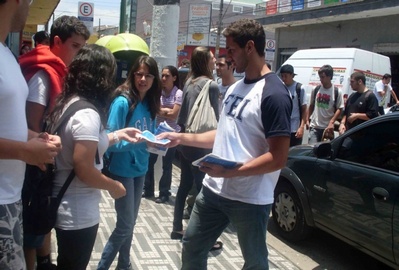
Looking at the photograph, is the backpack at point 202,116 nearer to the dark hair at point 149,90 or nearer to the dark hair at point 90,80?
the dark hair at point 149,90

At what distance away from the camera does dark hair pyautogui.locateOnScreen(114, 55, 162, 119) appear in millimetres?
3270

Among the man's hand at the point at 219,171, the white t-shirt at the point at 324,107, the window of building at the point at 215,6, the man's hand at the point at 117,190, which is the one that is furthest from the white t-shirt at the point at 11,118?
the window of building at the point at 215,6

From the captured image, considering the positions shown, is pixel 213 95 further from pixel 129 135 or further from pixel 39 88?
pixel 39 88

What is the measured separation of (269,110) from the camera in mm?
2396

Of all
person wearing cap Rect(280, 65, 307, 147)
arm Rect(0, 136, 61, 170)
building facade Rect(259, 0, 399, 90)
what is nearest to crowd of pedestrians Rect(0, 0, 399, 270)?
arm Rect(0, 136, 61, 170)

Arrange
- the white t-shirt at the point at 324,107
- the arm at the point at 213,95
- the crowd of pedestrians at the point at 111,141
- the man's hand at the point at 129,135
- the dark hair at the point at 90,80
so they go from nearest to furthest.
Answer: the crowd of pedestrians at the point at 111,141
the dark hair at the point at 90,80
the man's hand at the point at 129,135
the arm at the point at 213,95
the white t-shirt at the point at 324,107

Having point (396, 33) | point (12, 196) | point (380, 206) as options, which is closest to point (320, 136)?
point (380, 206)

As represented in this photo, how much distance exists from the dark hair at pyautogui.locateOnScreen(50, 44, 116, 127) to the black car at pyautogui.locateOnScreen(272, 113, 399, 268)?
2.49 m

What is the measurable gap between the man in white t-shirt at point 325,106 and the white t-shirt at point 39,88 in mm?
5258

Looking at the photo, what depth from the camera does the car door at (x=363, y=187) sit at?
3.58m

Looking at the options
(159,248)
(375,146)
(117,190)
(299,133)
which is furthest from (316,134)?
(117,190)

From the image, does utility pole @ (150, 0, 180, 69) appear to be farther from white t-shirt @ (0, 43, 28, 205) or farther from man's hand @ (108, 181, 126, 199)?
white t-shirt @ (0, 43, 28, 205)

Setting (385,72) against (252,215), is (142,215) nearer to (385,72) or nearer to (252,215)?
(252,215)

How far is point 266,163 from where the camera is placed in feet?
7.86
